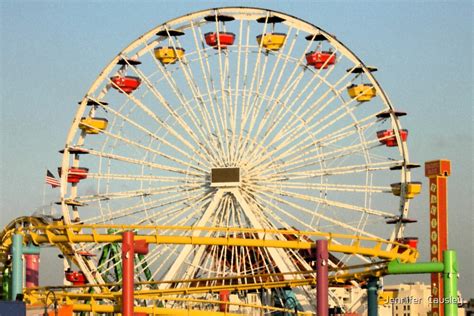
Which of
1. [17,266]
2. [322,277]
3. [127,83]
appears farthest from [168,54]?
[322,277]

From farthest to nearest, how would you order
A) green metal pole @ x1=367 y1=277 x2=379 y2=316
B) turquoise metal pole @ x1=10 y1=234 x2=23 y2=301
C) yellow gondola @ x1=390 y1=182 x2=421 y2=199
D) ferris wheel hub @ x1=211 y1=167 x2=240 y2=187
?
yellow gondola @ x1=390 y1=182 x2=421 y2=199
ferris wheel hub @ x1=211 y1=167 x2=240 y2=187
green metal pole @ x1=367 y1=277 x2=379 y2=316
turquoise metal pole @ x1=10 y1=234 x2=23 y2=301

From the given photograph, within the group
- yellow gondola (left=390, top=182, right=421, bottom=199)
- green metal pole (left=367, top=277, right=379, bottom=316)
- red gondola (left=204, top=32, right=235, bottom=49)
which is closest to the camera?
green metal pole (left=367, top=277, right=379, bottom=316)

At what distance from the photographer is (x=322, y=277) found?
5022 centimetres

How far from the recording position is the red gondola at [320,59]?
68.8 m

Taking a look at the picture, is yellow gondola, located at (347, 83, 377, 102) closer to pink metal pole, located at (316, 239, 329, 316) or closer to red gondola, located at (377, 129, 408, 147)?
red gondola, located at (377, 129, 408, 147)

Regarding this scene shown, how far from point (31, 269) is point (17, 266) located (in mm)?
11754

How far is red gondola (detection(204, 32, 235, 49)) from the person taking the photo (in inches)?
2741

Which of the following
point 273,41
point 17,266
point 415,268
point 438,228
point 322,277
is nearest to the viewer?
point 415,268

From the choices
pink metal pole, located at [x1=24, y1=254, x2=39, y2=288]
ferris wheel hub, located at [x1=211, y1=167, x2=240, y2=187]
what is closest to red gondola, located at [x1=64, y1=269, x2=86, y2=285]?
pink metal pole, located at [x1=24, y1=254, x2=39, y2=288]

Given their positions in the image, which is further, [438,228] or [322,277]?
[438,228]

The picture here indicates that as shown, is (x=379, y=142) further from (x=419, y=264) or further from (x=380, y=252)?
(x=419, y=264)

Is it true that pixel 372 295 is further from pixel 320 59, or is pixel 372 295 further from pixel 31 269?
pixel 31 269

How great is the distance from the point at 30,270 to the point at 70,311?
48.6 feet

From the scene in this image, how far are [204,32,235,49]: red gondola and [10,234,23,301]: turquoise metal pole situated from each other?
745 inches
